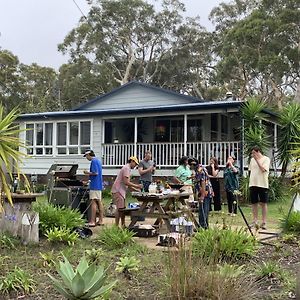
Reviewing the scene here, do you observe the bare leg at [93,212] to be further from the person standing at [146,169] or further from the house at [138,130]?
the house at [138,130]

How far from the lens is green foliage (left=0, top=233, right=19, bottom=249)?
26.3ft

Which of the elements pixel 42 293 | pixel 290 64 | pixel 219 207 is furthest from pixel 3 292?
pixel 290 64

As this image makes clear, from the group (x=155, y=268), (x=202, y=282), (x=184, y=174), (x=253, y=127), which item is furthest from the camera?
(x=253, y=127)

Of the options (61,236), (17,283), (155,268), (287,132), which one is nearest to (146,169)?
(61,236)

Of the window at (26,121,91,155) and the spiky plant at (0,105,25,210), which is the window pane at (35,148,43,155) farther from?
the spiky plant at (0,105,25,210)

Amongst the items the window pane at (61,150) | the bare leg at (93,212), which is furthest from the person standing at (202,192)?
the window pane at (61,150)

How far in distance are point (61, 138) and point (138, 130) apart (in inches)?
153

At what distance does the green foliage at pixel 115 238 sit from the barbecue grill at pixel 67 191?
2633 millimetres

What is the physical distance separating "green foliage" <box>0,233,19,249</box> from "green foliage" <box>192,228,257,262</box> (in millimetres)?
3016

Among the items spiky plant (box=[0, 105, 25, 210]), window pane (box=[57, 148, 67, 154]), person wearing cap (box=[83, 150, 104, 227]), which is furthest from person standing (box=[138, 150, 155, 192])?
window pane (box=[57, 148, 67, 154])

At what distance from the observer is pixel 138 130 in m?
23.7

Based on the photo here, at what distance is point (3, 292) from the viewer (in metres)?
5.64

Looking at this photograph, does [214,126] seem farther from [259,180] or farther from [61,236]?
[61,236]

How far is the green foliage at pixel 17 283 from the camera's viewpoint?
5.70 meters
